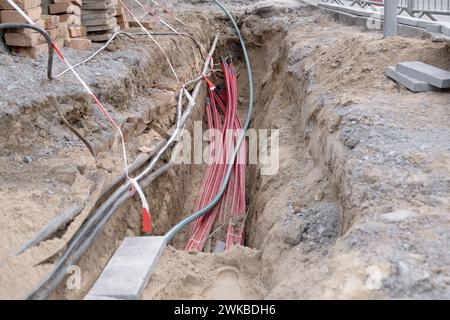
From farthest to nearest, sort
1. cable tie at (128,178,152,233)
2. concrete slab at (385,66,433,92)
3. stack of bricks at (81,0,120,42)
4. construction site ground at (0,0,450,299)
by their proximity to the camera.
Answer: stack of bricks at (81,0,120,42) < concrete slab at (385,66,433,92) < cable tie at (128,178,152,233) < construction site ground at (0,0,450,299)

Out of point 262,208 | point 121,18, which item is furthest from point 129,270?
point 121,18

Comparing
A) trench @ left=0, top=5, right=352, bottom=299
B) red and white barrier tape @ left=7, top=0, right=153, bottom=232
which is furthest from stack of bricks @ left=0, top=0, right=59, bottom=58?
trench @ left=0, top=5, right=352, bottom=299

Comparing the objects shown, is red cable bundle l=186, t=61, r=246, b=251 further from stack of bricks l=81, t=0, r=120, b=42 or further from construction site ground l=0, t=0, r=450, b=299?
stack of bricks l=81, t=0, r=120, b=42

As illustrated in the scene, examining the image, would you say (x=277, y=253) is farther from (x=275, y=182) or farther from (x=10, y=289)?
(x=10, y=289)

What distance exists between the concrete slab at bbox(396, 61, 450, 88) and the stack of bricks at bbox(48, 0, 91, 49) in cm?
344

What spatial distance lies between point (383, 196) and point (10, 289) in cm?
212

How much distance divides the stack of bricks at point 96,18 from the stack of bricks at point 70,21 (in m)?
0.18

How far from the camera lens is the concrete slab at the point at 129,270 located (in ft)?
9.29

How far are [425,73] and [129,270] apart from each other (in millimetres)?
3103

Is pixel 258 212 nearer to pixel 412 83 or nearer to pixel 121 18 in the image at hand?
pixel 412 83

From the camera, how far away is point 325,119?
14.6 ft

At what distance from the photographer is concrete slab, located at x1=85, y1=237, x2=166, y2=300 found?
283 cm

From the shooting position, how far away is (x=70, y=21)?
18.6 feet

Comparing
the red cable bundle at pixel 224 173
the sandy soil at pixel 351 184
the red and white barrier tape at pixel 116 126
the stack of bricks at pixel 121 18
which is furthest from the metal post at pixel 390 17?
the stack of bricks at pixel 121 18
